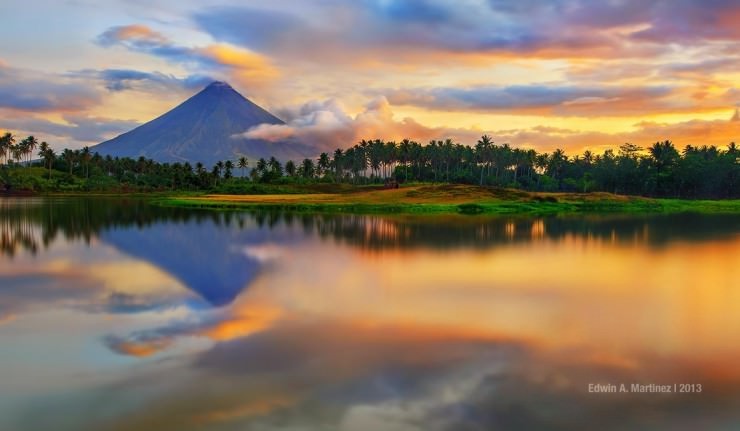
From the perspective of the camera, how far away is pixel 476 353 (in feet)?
39.2

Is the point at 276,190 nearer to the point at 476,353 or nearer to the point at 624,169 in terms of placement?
the point at 624,169

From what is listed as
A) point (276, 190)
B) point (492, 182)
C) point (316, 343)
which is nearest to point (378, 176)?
point (492, 182)

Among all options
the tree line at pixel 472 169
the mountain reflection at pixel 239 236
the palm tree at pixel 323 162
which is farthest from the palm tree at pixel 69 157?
the mountain reflection at pixel 239 236

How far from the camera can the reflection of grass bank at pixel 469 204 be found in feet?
232

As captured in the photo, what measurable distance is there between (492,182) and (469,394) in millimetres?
133400

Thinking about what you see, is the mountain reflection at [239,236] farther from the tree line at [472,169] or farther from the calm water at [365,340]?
the tree line at [472,169]

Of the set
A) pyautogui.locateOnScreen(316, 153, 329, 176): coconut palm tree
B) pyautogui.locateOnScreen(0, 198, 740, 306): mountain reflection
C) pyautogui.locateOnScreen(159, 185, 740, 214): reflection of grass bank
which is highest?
pyautogui.locateOnScreen(316, 153, 329, 176): coconut palm tree

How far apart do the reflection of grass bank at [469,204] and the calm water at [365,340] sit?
139ft

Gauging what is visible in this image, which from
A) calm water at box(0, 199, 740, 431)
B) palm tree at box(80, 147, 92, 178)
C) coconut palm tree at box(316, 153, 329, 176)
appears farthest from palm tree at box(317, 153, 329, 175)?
calm water at box(0, 199, 740, 431)

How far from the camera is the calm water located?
9.05 m

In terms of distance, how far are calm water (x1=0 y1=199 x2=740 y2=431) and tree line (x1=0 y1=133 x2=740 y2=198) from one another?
106 m

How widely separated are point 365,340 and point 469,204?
5935 cm

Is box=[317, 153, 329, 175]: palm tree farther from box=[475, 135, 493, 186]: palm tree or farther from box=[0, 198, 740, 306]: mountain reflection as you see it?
box=[0, 198, 740, 306]: mountain reflection

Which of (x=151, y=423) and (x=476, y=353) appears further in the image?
(x=476, y=353)
